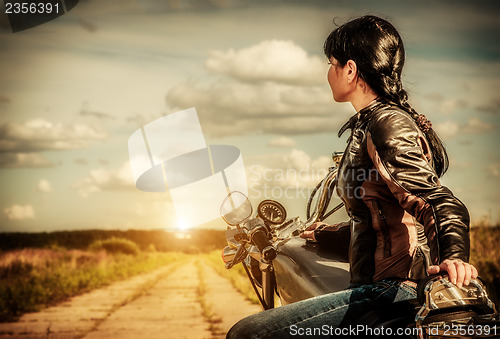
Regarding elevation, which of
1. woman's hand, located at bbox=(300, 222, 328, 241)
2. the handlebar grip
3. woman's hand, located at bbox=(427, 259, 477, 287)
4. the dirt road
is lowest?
the dirt road

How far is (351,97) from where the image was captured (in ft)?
6.20

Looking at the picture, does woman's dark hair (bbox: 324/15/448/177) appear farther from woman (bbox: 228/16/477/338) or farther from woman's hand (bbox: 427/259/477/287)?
woman's hand (bbox: 427/259/477/287)

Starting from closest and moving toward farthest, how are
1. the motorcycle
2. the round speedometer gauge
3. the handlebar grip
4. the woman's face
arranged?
the motorcycle < the woman's face < the handlebar grip < the round speedometer gauge

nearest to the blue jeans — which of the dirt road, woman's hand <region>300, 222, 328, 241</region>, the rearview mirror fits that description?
woman's hand <region>300, 222, 328, 241</region>

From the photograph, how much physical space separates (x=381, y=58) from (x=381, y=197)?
472 mm

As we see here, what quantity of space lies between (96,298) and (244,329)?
8.42 meters

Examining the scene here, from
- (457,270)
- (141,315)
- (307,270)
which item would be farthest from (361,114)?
(141,315)

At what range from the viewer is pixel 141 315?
7.36 meters

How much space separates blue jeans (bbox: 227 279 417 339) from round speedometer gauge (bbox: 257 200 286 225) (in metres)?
1.17

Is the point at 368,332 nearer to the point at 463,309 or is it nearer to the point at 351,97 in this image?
the point at 463,309

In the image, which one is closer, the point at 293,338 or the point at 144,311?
the point at 293,338

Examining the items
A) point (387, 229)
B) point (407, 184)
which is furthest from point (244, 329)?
point (407, 184)

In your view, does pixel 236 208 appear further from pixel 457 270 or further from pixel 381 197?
pixel 457 270

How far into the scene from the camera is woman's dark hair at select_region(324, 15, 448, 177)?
1.81 meters
